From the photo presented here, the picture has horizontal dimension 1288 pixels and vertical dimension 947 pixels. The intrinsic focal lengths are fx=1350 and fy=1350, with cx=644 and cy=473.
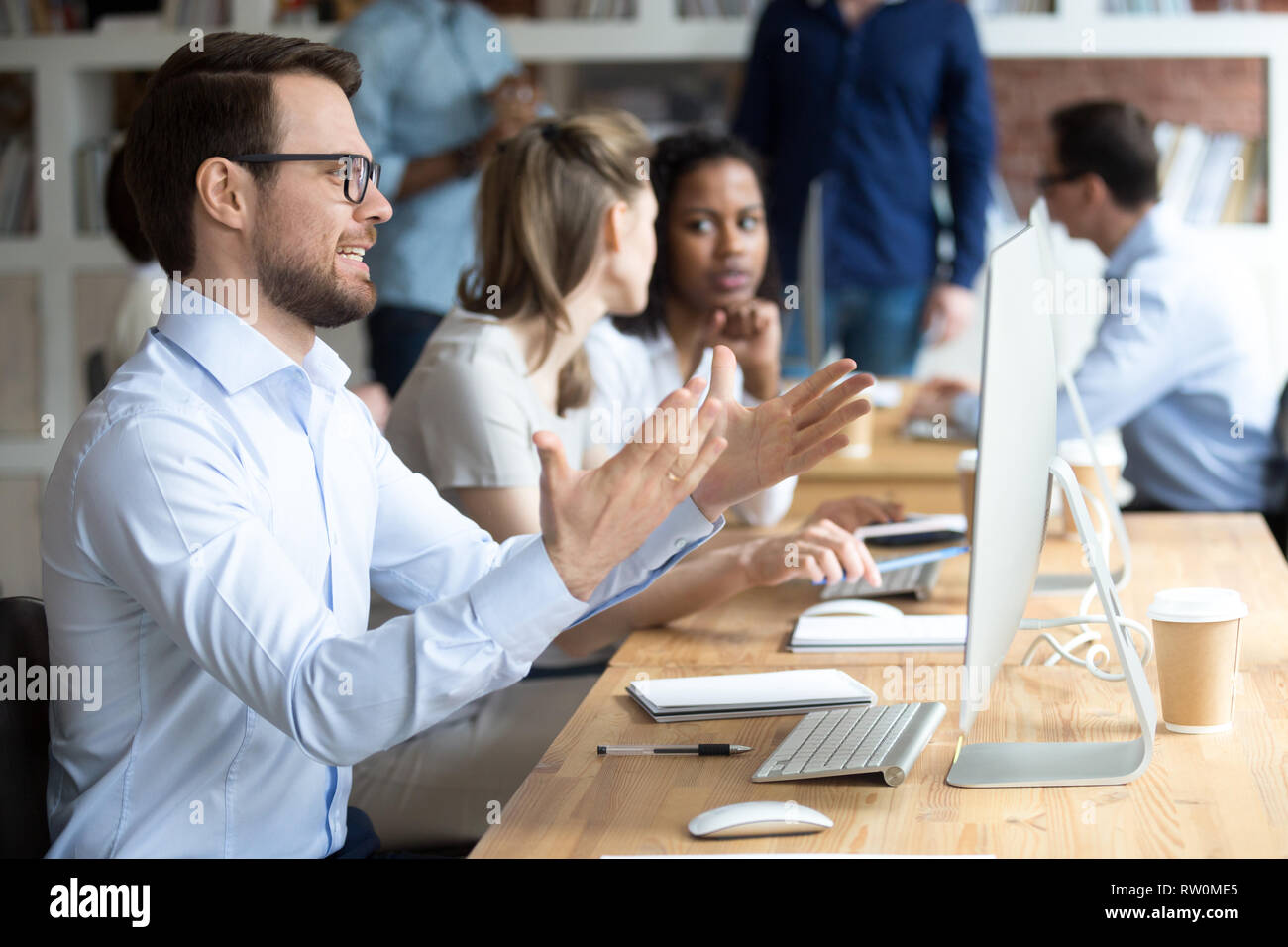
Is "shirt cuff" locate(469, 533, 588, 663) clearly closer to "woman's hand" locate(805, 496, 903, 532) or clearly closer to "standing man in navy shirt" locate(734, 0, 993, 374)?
"woman's hand" locate(805, 496, 903, 532)

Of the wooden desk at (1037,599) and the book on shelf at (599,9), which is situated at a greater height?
the book on shelf at (599,9)

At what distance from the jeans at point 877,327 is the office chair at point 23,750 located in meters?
2.81

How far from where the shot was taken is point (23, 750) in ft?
3.88

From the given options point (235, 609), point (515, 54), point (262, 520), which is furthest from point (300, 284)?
point (515, 54)

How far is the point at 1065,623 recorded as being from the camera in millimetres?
1474

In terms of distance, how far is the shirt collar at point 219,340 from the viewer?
1194 mm

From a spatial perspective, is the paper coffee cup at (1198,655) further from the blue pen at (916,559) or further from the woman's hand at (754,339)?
the woman's hand at (754,339)

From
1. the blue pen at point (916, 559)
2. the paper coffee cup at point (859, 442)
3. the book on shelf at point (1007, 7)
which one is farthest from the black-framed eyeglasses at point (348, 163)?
the book on shelf at point (1007, 7)

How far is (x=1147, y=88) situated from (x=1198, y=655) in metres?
3.77

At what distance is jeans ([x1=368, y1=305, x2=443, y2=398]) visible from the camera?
10.6 ft

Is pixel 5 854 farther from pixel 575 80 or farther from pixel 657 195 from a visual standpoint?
pixel 575 80

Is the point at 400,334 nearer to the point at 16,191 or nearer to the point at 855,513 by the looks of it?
the point at 855,513
